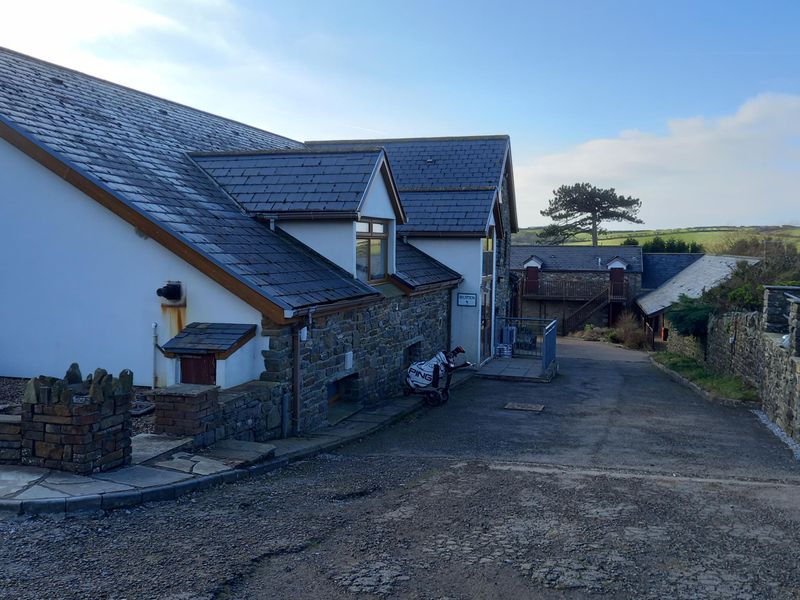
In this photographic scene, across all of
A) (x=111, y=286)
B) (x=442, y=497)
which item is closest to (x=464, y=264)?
(x=111, y=286)

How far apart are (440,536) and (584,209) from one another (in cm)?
6984

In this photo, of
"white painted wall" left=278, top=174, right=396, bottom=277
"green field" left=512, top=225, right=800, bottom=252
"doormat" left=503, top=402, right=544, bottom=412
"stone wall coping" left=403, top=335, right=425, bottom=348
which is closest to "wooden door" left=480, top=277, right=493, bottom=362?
"stone wall coping" left=403, top=335, right=425, bottom=348

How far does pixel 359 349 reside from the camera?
13.1 metres

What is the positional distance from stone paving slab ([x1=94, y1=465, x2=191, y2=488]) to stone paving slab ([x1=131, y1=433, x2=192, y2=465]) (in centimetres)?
24

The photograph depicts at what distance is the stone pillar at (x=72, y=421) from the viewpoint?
6316 mm

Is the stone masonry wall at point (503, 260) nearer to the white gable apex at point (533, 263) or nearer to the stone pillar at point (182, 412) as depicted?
the stone pillar at point (182, 412)

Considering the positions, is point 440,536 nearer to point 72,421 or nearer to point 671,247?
point 72,421

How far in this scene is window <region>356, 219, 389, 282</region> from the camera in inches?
542

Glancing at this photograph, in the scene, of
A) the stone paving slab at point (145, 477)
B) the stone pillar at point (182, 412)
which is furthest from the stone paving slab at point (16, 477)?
the stone pillar at point (182, 412)

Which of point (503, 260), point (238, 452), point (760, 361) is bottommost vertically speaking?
point (238, 452)

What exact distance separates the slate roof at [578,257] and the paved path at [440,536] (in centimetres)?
4050

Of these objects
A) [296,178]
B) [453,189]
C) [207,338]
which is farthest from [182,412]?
Result: [453,189]

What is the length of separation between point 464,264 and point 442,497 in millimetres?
14094

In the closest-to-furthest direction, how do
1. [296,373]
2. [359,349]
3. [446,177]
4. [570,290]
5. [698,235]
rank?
[296,373]
[359,349]
[446,177]
[570,290]
[698,235]
